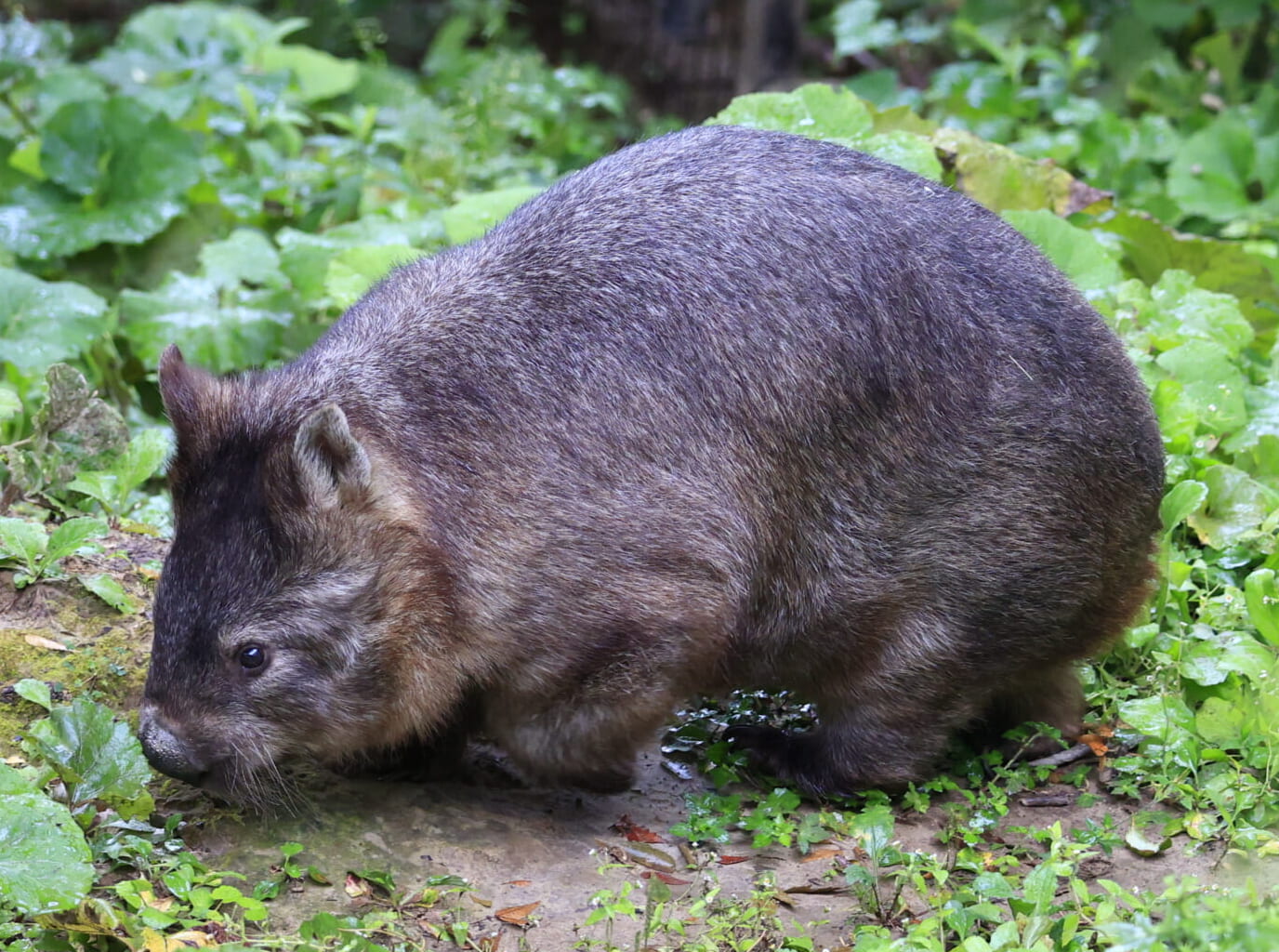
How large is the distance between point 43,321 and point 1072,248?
458 cm

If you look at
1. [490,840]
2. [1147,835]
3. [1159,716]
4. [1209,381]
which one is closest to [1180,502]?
[1209,381]

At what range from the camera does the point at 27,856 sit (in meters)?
3.57

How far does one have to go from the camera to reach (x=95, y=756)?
13.5 feet

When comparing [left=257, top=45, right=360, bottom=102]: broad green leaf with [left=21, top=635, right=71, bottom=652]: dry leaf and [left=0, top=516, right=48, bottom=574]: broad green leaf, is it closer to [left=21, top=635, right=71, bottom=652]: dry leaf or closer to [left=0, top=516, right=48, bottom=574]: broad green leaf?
[left=0, top=516, right=48, bottom=574]: broad green leaf

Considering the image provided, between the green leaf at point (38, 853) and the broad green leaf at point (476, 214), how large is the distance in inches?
154

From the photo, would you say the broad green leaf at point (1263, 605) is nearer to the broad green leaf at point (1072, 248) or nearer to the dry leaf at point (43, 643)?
the broad green leaf at point (1072, 248)

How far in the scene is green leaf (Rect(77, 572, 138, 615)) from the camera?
4930mm

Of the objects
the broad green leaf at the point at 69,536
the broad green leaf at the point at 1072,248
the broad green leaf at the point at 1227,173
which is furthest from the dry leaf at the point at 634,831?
the broad green leaf at the point at 1227,173

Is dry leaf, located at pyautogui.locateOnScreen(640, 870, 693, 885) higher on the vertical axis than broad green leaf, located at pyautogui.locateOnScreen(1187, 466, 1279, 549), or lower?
lower

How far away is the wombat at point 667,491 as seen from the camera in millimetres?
4230

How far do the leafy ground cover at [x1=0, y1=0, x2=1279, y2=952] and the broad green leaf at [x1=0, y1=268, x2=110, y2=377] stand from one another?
2 cm

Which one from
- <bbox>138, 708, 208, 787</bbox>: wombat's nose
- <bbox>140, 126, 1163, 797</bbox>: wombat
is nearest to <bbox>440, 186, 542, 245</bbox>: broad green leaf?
<bbox>140, 126, 1163, 797</bbox>: wombat

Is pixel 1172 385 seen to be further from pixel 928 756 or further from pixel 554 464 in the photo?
pixel 554 464

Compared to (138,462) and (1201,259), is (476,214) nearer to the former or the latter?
(138,462)
